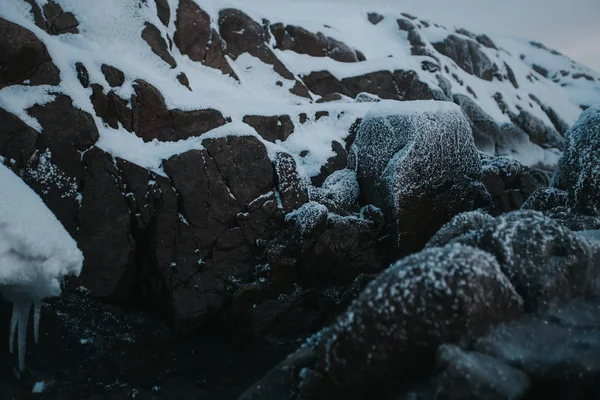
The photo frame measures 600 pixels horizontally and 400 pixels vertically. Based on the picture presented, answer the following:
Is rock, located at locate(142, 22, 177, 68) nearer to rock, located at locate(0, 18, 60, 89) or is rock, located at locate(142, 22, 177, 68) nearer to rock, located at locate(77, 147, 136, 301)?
rock, located at locate(0, 18, 60, 89)

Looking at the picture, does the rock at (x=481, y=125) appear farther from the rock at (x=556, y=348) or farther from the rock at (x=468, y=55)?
the rock at (x=556, y=348)

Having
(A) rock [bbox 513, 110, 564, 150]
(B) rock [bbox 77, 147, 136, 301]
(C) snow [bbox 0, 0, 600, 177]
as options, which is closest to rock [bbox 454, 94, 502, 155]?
(C) snow [bbox 0, 0, 600, 177]

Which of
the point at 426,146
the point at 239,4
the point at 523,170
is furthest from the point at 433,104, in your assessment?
the point at 239,4

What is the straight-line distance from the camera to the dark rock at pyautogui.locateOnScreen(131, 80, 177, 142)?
13266 millimetres

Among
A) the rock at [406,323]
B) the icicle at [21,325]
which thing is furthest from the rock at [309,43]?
the rock at [406,323]

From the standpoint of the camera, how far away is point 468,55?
3625cm

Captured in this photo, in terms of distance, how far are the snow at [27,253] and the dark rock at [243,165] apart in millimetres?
4032

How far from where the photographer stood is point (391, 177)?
12.3 meters

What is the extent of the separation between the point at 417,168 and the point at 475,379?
8833 millimetres

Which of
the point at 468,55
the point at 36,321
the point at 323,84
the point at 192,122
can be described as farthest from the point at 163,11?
the point at 468,55

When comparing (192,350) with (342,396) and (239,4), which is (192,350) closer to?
(342,396)

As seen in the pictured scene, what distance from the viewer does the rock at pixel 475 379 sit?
164 inches

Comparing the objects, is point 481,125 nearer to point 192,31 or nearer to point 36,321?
point 192,31

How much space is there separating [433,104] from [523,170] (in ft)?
20.3
